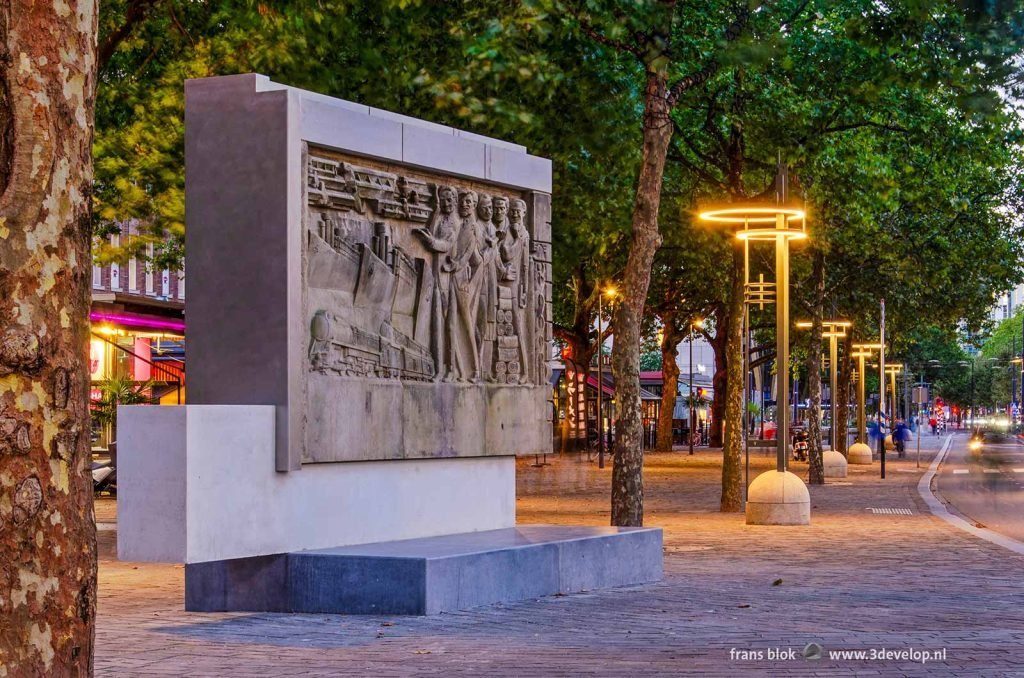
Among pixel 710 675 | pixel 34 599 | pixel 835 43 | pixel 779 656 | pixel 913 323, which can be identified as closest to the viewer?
pixel 34 599

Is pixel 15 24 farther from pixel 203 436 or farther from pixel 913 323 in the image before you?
pixel 913 323

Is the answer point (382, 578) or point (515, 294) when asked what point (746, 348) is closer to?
point (515, 294)

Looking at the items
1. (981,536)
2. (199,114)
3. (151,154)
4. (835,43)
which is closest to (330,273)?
(199,114)

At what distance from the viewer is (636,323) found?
19641mm

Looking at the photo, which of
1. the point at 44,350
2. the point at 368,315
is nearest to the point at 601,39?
the point at 368,315

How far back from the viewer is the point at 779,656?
940cm

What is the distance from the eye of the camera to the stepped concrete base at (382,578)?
38.0 ft

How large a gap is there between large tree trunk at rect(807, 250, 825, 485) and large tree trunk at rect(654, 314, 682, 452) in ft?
77.7

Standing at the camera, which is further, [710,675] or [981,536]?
[981,536]

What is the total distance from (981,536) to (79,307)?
1832 cm

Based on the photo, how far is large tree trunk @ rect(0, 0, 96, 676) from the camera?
443 cm

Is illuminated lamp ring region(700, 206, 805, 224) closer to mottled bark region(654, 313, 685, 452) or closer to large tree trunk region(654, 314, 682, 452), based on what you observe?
mottled bark region(654, 313, 685, 452)

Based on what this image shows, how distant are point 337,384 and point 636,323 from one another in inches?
304

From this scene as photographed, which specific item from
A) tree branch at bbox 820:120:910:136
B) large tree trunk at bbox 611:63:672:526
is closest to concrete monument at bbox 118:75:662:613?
large tree trunk at bbox 611:63:672:526
